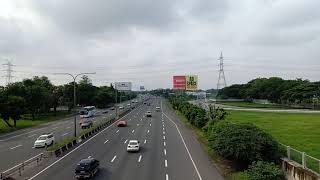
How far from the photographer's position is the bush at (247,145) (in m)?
32.0

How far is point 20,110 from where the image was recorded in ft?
262

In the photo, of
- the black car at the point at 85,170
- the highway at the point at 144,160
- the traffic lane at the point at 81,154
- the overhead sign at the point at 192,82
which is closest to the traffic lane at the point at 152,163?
the highway at the point at 144,160

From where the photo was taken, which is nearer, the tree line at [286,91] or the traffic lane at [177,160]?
the traffic lane at [177,160]

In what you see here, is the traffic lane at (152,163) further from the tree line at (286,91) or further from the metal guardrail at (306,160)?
the tree line at (286,91)

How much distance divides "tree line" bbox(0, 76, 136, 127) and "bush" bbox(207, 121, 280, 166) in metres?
55.5

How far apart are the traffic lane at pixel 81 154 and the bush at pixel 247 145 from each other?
42.6ft

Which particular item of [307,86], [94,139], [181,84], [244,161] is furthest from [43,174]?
[307,86]

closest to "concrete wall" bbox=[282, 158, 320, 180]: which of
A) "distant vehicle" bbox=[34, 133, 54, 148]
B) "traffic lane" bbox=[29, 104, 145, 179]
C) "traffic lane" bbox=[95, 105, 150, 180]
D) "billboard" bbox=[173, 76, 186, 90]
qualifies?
"traffic lane" bbox=[95, 105, 150, 180]

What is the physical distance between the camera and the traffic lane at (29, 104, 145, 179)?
109 feet

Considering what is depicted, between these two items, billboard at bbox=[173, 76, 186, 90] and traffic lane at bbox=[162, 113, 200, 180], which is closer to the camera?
traffic lane at bbox=[162, 113, 200, 180]

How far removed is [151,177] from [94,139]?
1139 inches

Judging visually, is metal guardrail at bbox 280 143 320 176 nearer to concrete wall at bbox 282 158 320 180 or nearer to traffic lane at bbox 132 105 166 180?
concrete wall at bbox 282 158 320 180

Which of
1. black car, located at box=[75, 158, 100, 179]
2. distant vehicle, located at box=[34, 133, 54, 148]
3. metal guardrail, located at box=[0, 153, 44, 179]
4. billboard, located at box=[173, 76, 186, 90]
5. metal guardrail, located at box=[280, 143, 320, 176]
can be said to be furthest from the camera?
billboard, located at box=[173, 76, 186, 90]

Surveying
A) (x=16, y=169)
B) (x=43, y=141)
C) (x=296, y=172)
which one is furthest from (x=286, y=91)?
(x=16, y=169)
